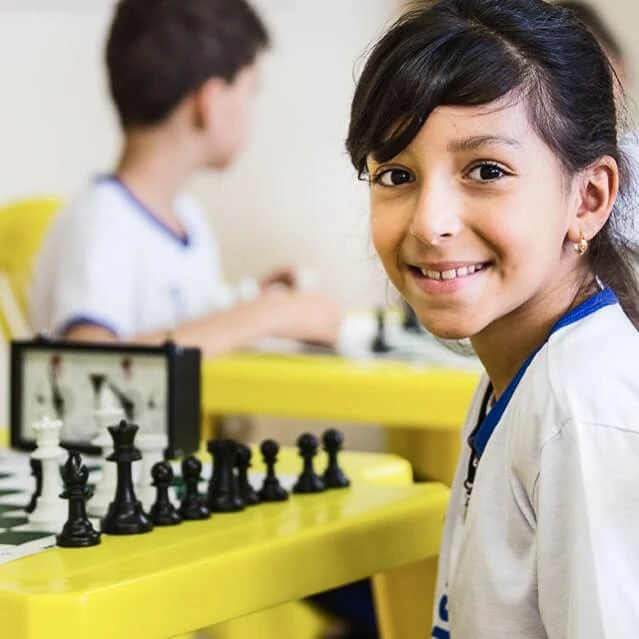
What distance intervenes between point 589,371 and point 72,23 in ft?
9.04

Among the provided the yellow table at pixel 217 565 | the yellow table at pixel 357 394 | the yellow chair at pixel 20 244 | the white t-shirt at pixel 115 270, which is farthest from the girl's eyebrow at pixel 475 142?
the yellow chair at pixel 20 244

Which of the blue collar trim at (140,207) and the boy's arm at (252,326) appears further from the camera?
the blue collar trim at (140,207)

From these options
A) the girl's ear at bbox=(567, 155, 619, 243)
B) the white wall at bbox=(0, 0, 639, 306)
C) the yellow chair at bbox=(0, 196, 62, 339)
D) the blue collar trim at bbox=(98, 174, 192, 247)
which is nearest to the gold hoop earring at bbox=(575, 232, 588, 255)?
the girl's ear at bbox=(567, 155, 619, 243)

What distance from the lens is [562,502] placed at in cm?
88

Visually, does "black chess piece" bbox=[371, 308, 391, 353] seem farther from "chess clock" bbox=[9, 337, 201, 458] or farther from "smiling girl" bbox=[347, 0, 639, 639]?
"smiling girl" bbox=[347, 0, 639, 639]

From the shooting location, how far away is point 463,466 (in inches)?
45.4

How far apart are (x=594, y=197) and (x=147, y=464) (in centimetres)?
40

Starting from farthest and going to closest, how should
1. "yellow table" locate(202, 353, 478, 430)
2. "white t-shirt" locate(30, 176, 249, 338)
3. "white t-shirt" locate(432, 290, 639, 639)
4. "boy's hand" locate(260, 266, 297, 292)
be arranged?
"boy's hand" locate(260, 266, 297, 292) < "white t-shirt" locate(30, 176, 249, 338) < "yellow table" locate(202, 353, 478, 430) < "white t-shirt" locate(432, 290, 639, 639)

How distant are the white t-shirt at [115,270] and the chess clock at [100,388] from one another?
0.71 meters

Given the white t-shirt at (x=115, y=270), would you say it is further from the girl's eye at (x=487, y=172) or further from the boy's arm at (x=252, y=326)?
the girl's eye at (x=487, y=172)

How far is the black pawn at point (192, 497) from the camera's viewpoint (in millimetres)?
1082

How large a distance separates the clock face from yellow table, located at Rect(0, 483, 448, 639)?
0.23 m

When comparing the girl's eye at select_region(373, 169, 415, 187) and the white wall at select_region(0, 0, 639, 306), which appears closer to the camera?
the girl's eye at select_region(373, 169, 415, 187)

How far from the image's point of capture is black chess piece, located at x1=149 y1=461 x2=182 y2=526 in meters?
1.05
